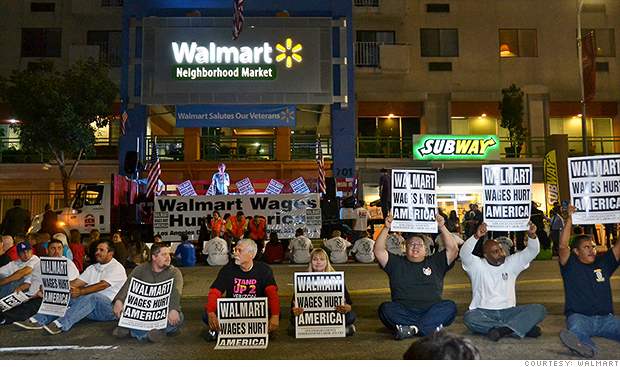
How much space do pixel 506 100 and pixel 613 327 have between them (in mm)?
21981

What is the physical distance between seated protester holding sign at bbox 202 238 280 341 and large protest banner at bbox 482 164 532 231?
10.2 ft

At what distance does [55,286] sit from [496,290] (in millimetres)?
6055

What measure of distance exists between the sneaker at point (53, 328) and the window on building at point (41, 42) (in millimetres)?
24380

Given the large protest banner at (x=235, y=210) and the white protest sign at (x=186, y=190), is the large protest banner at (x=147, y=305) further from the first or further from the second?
the white protest sign at (x=186, y=190)

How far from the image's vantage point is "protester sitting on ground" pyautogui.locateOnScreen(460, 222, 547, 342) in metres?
6.84

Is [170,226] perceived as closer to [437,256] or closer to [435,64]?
[437,256]

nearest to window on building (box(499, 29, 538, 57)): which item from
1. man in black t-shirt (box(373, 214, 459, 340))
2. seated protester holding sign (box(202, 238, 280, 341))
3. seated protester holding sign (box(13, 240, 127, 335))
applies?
man in black t-shirt (box(373, 214, 459, 340))

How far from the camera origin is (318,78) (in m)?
23.0

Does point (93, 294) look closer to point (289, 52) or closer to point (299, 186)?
point (299, 186)

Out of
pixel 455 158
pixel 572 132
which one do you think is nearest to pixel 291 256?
pixel 455 158

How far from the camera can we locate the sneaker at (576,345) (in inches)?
234

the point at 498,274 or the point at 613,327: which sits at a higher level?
the point at 498,274

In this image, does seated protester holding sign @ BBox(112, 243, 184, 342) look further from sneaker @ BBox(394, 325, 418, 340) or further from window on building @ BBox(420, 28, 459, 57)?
window on building @ BBox(420, 28, 459, 57)

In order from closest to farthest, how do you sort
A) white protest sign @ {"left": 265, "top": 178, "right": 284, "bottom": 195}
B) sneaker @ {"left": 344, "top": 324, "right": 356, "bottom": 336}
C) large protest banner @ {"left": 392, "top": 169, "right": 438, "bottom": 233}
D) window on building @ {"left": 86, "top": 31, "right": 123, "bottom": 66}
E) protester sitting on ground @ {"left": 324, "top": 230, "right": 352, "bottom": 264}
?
sneaker @ {"left": 344, "top": 324, "right": 356, "bottom": 336} → large protest banner @ {"left": 392, "top": 169, "right": 438, "bottom": 233} → protester sitting on ground @ {"left": 324, "top": 230, "right": 352, "bottom": 264} → white protest sign @ {"left": 265, "top": 178, "right": 284, "bottom": 195} → window on building @ {"left": 86, "top": 31, "right": 123, "bottom": 66}
